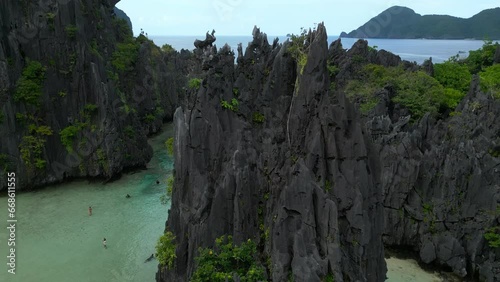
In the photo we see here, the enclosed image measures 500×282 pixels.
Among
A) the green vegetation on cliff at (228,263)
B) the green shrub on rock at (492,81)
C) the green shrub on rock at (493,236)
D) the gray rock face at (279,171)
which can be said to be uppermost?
the green shrub on rock at (492,81)

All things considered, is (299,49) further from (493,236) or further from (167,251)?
(493,236)

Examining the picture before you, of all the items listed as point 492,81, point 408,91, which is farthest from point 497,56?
point 408,91

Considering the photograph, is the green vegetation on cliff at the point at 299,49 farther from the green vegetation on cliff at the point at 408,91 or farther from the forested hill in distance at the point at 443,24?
the forested hill in distance at the point at 443,24

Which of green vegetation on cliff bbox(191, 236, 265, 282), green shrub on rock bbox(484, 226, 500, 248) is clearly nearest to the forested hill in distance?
green shrub on rock bbox(484, 226, 500, 248)

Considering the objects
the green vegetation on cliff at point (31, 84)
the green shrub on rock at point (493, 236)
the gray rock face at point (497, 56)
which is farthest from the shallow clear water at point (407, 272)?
the gray rock face at point (497, 56)

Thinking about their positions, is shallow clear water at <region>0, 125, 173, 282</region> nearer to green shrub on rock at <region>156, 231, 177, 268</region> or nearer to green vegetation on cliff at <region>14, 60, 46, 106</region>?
green shrub on rock at <region>156, 231, 177, 268</region>

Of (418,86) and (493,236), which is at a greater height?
(418,86)
